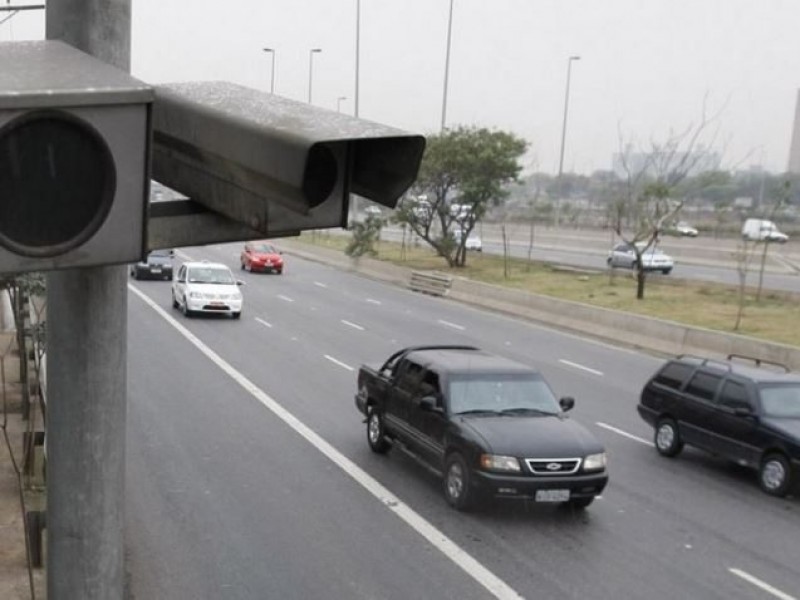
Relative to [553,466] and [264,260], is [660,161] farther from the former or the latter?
[553,466]

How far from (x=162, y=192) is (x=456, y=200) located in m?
46.2

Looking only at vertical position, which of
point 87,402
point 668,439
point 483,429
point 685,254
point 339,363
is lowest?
point 339,363

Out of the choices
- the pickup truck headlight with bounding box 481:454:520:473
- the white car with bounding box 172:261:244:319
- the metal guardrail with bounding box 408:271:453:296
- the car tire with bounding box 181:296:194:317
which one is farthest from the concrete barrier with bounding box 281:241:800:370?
the pickup truck headlight with bounding box 481:454:520:473

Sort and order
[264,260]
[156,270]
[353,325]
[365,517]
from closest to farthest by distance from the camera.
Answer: [365,517]
[353,325]
[156,270]
[264,260]

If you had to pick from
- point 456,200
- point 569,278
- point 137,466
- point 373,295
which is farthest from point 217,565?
point 456,200

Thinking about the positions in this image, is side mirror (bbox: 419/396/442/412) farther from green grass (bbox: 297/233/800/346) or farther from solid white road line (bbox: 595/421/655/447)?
green grass (bbox: 297/233/800/346)

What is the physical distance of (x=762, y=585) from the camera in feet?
29.8

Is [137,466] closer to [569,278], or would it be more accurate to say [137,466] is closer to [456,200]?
[569,278]

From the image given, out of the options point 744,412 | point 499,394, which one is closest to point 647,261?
point 744,412

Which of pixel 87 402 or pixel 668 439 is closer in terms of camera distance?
pixel 87 402

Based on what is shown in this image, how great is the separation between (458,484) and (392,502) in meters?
0.86

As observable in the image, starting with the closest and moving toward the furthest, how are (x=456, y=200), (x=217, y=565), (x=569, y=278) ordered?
(x=217, y=565) < (x=569, y=278) < (x=456, y=200)

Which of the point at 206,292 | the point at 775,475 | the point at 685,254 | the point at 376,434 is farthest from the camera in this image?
the point at 685,254

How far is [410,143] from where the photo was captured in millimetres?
2098
